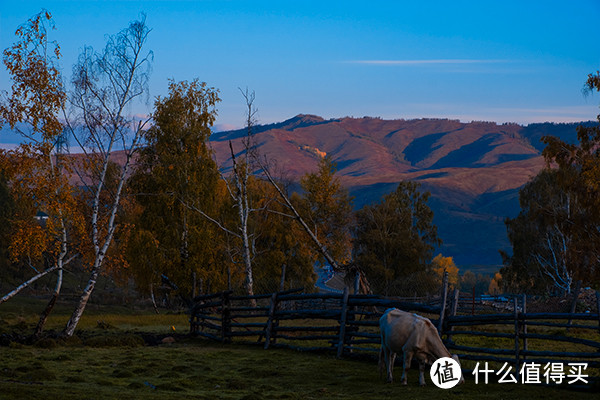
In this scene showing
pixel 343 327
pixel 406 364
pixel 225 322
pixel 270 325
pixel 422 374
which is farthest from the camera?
pixel 225 322

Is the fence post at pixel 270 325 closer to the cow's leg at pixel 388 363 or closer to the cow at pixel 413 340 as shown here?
the cow's leg at pixel 388 363

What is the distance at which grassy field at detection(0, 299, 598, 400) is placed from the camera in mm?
10906

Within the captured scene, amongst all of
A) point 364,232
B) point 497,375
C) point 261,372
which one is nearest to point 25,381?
point 261,372

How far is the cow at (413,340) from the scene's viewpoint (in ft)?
39.9

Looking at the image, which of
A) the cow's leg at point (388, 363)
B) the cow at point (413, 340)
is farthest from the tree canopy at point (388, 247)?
the cow at point (413, 340)

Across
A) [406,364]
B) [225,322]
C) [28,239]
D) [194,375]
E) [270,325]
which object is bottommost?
[225,322]

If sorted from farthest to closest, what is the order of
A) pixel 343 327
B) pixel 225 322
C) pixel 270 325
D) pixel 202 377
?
pixel 225 322
pixel 270 325
pixel 343 327
pixel 202 377

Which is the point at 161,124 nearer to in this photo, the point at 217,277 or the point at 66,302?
the point at 217,277

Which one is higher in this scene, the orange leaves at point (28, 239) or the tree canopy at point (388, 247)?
the orange leaves at point (28, 239)

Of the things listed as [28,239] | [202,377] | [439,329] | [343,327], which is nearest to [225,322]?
[343,327]

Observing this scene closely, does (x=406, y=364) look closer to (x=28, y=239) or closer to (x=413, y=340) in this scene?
(x=413, y=340)

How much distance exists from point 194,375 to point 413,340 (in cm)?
458

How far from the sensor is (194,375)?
13.6 meters

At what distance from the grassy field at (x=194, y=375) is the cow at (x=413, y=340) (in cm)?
49
